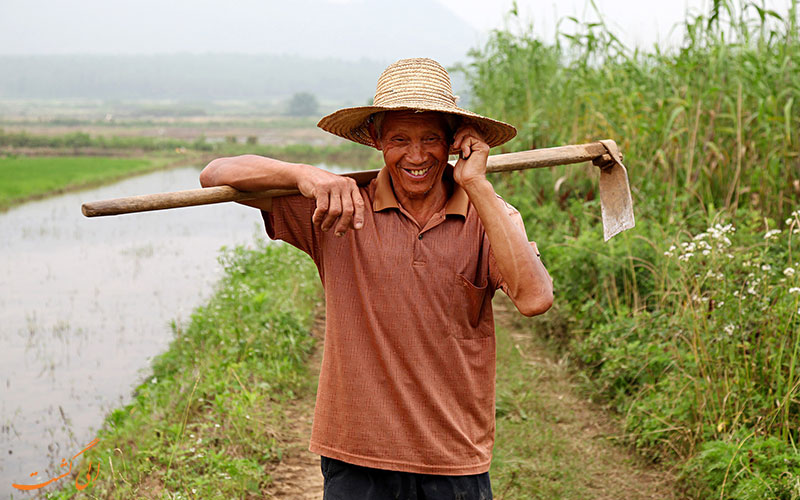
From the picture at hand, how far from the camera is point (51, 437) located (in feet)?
17.4

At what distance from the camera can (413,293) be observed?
1.83m

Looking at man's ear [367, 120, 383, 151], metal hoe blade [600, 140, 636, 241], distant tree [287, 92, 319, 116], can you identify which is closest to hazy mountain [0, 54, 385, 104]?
distant tree [287, 92, 319, 116]

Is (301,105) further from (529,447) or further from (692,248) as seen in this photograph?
(692,248)

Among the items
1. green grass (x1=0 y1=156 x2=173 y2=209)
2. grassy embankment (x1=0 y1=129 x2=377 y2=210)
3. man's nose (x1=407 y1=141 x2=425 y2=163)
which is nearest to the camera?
man's nose (x1=407 y1=141 x2=425 y2=163)

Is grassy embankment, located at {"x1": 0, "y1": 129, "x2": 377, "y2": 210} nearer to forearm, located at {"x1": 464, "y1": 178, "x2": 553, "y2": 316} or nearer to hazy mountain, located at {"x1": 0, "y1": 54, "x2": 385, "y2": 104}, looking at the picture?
forearm, located at {"x1": 464, "y1": 178, "x2": 553, "y2": 316}

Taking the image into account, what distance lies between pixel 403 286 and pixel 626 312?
2.73 meters

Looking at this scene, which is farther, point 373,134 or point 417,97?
point 373,134

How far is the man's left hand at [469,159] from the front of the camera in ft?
5.87

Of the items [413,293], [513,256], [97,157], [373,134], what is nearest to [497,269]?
[513,256]

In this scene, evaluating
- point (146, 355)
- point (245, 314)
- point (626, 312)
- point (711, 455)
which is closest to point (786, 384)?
point (711, 455)

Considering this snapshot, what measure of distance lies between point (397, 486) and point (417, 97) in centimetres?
90

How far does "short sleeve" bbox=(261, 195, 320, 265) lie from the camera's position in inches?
77.0

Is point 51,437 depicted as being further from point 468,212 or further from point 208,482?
point 468,212

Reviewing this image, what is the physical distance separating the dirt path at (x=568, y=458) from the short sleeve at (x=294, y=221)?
1.77 meters
